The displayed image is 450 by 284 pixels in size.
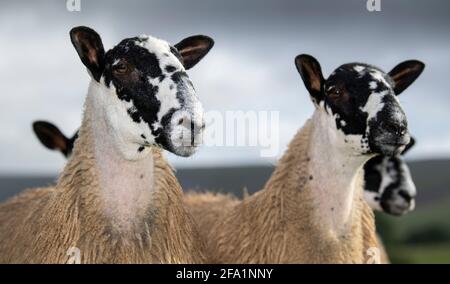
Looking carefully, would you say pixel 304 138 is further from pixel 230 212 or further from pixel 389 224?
pixel 389 224

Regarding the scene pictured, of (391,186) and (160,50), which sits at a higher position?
(160,50)

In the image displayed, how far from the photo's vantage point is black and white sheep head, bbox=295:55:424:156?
290 inches

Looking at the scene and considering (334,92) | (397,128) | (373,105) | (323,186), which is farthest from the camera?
(323,186)

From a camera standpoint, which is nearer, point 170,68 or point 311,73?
point 170,68

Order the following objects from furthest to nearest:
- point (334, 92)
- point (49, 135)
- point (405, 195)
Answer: point (405, 195), point (49, 135), point (334, 92)

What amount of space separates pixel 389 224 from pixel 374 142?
28075 mm

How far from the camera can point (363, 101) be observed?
25.2 feet

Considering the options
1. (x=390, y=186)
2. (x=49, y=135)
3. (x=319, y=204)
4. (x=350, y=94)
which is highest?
(x=350, y=94)

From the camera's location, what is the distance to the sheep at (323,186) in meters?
7.78

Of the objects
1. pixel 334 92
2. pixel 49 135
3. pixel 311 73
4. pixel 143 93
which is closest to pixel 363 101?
pixel 334 92

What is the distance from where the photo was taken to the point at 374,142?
7484mm

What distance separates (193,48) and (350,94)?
62.5 inches

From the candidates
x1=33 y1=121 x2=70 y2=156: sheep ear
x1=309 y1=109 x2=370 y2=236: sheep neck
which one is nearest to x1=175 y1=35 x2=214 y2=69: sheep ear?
x1=309 y1=109 x2=370 y2=236: sheep neck

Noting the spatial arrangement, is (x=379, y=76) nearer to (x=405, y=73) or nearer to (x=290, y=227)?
(x=405, y=73)
